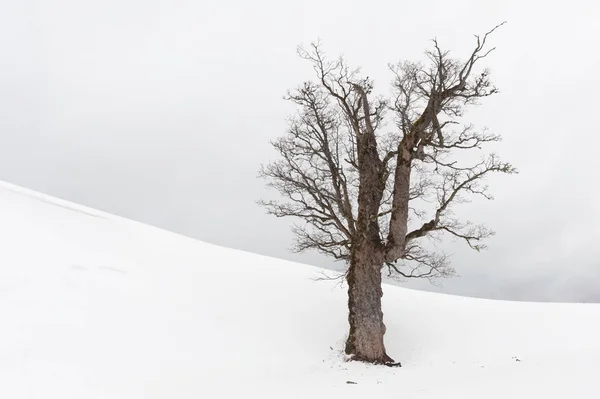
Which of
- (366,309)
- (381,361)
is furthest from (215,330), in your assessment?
(381,361)

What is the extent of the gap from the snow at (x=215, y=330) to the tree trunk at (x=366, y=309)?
2.54ft

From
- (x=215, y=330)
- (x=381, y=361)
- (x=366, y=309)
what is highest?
(x=366, y=309)

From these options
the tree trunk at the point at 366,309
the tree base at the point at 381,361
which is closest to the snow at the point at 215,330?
the tree base at the point at 381,361

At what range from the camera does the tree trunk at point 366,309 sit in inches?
640

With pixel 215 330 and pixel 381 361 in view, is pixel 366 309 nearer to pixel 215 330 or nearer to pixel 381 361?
pixel 381 361

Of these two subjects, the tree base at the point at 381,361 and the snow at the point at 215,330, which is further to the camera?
the tree base at the point at 381,361

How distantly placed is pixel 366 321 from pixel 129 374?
26.9 ft

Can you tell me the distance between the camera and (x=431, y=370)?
1475cm

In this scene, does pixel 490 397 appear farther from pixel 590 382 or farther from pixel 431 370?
pixel 431 370

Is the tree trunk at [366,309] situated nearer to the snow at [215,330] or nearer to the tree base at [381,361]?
the tree base at [381,361]

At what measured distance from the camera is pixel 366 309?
1659 centimetres

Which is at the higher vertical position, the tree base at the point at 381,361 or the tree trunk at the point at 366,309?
the tree trunk at the point at 366,309

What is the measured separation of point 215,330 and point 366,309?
18.4ft

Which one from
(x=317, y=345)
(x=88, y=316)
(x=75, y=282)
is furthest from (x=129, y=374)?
(x=317, y=345)
